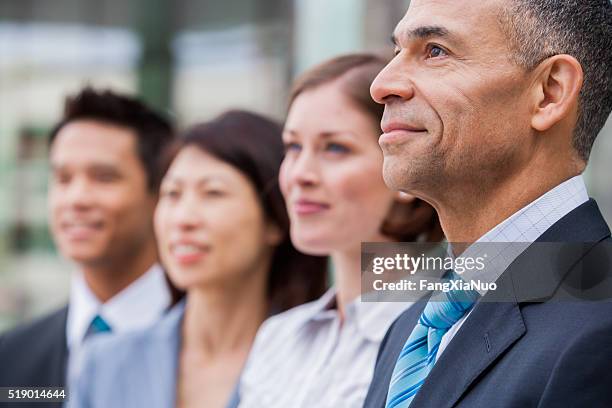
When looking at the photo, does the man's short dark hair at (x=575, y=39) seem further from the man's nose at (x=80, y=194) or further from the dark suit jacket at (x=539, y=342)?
the man's nose at (x=80, y=194)

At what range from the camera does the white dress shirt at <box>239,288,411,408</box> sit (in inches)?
102

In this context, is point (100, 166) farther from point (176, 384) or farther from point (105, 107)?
point (176, 384)

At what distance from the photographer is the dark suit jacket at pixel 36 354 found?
12.3 feet

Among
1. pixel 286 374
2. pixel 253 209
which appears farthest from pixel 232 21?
pixel 286 374

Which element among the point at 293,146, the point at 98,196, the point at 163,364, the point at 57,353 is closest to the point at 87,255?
the point at 98,196

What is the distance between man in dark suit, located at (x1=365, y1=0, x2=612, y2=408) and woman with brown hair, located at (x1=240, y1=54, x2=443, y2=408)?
2.47 feet

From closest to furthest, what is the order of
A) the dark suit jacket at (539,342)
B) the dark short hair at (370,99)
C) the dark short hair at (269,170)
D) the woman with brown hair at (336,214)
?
the dark suit jacket at (539,342), the woman with brown hair at (336,214), the dark short hair at (370,99), the dark short hair at (269,170)

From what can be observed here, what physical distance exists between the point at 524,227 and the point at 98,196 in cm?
272

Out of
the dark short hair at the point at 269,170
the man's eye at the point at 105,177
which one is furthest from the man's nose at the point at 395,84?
the man's eye at the point at 105,177

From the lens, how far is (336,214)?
2754mm

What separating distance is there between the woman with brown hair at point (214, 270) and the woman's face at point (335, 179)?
1.99ft

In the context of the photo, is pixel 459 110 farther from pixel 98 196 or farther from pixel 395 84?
pixel 98 196

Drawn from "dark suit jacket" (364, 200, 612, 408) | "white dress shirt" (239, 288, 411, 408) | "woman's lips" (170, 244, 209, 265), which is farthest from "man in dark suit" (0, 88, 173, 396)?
"dark suit jacket" (364, 200, 612, 408)

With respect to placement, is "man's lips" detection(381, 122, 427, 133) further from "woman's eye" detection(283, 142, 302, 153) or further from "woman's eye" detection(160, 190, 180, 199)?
"woman's eye" detection(160, 190, 180, 199)
